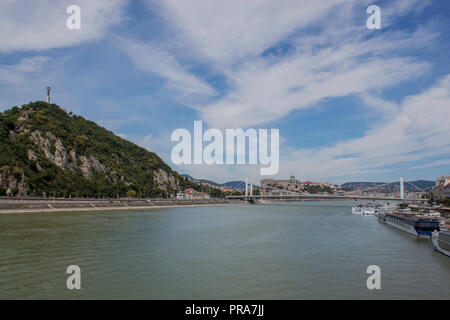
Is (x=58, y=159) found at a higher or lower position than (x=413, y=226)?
higher

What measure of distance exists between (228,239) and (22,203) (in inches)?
1091

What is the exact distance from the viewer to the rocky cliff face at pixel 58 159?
50.7 metres

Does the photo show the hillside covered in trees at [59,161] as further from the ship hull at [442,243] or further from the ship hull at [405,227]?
the ship hull at [442,243]

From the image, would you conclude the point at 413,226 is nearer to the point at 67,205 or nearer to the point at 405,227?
the point at 405,227

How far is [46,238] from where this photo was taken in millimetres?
18797

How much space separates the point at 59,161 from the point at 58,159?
1.28 feet

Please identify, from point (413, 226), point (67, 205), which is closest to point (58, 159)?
point (67, 205)

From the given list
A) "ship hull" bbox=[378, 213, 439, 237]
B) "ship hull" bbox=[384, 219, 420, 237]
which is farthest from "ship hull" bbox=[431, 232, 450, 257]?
"ship hull" bbox=[384, 219, 420, 237]

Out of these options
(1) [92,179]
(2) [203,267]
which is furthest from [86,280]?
(1) [92,179]

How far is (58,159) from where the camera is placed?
61625 mm

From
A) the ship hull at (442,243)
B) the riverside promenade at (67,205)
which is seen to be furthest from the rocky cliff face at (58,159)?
the ship hull at (442,243)

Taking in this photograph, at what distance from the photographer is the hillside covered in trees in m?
50.7

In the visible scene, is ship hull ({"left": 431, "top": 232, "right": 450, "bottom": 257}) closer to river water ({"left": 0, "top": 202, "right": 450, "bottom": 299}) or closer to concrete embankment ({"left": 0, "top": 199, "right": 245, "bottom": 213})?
river water ({"left": 0, "top": 202, "right": 450, "bottom": 299})
